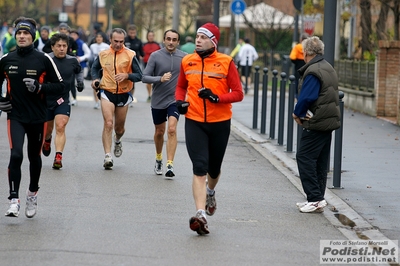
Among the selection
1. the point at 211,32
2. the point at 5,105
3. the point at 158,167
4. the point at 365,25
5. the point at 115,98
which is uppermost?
the point at 365,25

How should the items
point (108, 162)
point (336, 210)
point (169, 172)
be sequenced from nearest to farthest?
point (336, 210), point (169, 172), point (108, 162)

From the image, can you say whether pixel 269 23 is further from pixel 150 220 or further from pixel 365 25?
pixel 150 220

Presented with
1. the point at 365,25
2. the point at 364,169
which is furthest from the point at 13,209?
the point at 365,25

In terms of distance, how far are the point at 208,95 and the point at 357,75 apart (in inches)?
639

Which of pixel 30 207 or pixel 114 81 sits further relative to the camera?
pixel 114 81

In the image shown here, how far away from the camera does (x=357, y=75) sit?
944 inches

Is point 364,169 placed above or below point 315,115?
below

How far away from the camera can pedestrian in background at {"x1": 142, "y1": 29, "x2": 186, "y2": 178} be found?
1192cm

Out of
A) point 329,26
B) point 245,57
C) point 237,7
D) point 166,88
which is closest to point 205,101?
point 166,88

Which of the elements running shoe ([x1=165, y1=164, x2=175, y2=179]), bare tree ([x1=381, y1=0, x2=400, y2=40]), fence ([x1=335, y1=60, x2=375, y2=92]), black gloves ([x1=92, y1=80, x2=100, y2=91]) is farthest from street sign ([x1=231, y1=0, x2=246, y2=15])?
running shoe ([x1=165, y1=164, x2=175, y2=179])

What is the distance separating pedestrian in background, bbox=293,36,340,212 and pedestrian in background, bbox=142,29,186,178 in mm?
2378

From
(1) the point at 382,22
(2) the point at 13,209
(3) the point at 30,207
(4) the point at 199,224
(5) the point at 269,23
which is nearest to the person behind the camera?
(4) the point at 199,224

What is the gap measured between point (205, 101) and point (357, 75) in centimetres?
1606

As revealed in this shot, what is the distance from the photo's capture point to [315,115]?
9734 mm
